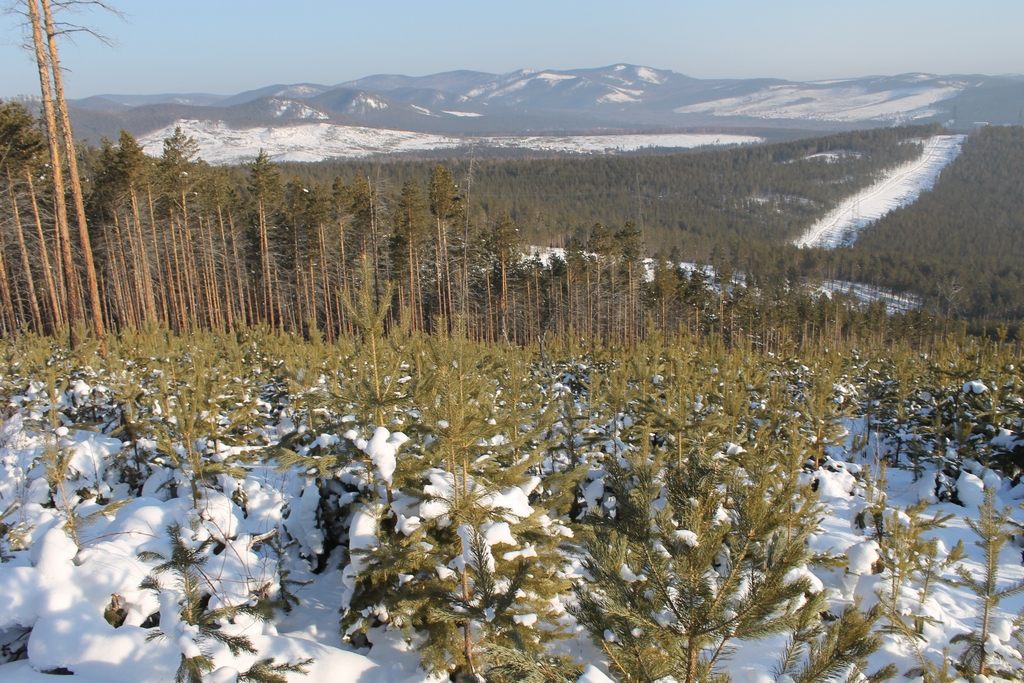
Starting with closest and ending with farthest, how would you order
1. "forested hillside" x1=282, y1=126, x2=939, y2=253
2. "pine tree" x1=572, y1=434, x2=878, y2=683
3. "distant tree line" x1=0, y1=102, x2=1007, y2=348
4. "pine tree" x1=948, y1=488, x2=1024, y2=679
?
"pine tree" x1=572, y1=434, x2=878, y2=683 < "pine tree" x1=948, y1=488, x2=1024, y2=679 < "distant tree line" x1=0, y1=102, x2=1007, y2=348 < "forested hillside" x1=282, y1=126, x2=939, y2=253

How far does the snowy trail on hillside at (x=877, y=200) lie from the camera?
134 metres

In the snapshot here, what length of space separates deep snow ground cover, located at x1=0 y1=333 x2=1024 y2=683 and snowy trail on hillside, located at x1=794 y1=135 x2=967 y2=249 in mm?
129029

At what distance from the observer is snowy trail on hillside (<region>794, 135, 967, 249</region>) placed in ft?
440

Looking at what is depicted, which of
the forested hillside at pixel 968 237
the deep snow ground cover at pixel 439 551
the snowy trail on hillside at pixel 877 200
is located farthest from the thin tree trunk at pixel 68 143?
the snowy trail on hillside at pixel 877 200

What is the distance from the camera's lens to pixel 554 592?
3.60 metres

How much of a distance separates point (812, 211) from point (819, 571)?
559 feet

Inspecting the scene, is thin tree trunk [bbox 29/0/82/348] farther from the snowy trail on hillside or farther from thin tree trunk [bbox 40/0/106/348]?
the snowy trail on hillside

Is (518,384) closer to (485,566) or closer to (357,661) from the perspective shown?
(357,661)

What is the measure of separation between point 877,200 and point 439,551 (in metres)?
199

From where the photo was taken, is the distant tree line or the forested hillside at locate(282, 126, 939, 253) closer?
the distant tree line

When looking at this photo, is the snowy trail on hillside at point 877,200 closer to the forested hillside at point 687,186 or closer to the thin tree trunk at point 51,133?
the forested hillside at point 687,186

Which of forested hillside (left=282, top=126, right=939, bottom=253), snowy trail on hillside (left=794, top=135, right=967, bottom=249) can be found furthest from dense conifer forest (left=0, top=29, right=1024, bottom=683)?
snowy trail on hillside (left=794, top=135, right=967, bottom=249)

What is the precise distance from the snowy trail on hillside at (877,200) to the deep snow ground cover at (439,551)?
5080 inches

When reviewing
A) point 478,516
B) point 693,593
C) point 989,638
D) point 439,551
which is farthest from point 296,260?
point 693,593
